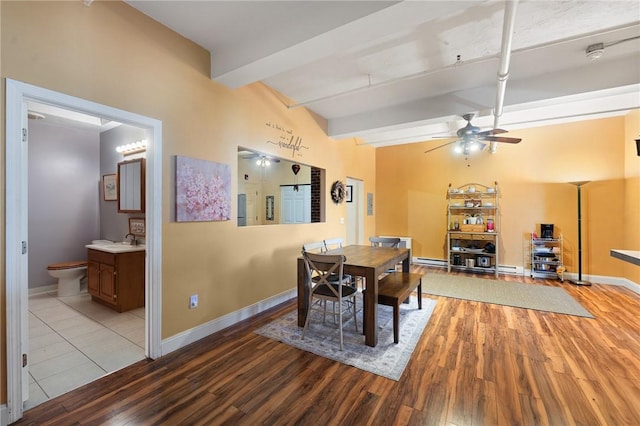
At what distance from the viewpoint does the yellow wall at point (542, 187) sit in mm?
4949

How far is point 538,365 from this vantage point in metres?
2.34

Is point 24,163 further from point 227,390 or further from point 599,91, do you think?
point 599,91

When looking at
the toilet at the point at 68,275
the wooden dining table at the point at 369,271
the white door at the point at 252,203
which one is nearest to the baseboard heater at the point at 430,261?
the wooden dining table at the point at 369,271

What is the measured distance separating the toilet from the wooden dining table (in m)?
3.62

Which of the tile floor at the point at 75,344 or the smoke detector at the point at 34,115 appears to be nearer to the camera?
the tile floor at the point at 75,344

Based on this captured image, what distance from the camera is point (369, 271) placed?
2633 millimetres

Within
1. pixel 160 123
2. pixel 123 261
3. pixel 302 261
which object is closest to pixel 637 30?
pixel 302 261

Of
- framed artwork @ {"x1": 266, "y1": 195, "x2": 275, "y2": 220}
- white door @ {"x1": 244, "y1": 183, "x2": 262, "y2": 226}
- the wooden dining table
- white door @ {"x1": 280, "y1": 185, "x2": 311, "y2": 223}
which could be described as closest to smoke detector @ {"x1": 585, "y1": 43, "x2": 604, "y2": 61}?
the wooden dining table

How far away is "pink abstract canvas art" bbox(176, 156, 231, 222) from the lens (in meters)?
2.59

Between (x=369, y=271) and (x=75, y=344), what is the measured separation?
297 cm

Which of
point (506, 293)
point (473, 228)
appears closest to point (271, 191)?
point (473, 228)

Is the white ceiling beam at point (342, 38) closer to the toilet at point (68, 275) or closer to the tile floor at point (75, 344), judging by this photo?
the tile floor at point (75, 344)

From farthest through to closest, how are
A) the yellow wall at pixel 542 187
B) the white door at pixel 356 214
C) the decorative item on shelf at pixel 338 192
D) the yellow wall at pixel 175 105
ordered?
1. the white door at pixel 356 214
2. the decorative item on shelf at pixel 338 192
3. the yellow wall at pixel 542 187
4. the yellow wall at pixel 175 105

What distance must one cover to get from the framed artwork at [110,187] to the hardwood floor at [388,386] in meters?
3.43
